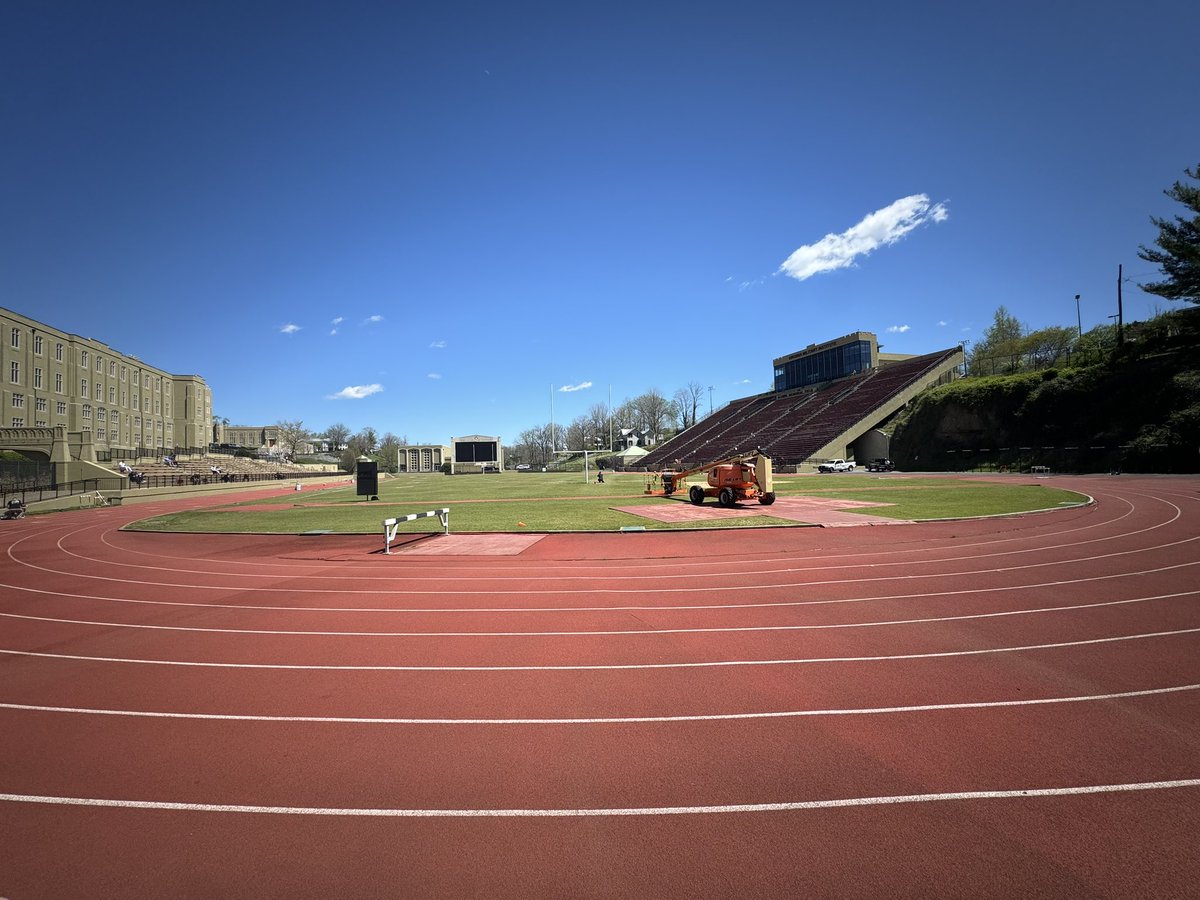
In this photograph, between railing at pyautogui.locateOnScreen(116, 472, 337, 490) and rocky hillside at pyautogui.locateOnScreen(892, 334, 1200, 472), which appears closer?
rocky hillside at pyautogui.locateOnScreen(892, 334, 1200, 472)

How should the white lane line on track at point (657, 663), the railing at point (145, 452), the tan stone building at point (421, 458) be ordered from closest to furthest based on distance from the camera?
1. the white lane line on track at point (657, 663)
2. the railing at point (145, 452)
3. the tan stone building at point (421, 458)

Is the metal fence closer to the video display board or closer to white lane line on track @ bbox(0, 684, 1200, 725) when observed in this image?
white lane line on track @ bbox(0, 684, 1200, 725)

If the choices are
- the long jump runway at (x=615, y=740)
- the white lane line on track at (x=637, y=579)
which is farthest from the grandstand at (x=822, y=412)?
the long jump runway at (x=615, y=740)

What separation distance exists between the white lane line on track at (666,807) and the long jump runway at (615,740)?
29 mm

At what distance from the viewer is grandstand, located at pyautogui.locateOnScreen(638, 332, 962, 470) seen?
68.0 m

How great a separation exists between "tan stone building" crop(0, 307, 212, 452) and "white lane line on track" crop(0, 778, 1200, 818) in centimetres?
7246

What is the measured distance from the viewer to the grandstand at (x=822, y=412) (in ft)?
223

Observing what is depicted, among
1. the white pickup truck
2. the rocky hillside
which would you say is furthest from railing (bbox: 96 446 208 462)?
the rocky hillside

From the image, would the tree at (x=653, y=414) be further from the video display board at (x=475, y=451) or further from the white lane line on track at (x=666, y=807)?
the white lane line on track at (x=666, y=807)

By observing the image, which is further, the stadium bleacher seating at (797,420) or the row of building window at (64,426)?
the stadium bleacher seating at (797,420)

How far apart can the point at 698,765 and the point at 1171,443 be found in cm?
5301

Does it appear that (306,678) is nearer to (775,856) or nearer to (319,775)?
(319,775)

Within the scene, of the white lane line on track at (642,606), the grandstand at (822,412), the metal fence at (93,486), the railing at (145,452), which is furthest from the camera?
the railing at (145,452)

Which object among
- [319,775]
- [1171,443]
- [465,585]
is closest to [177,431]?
[465,585]
